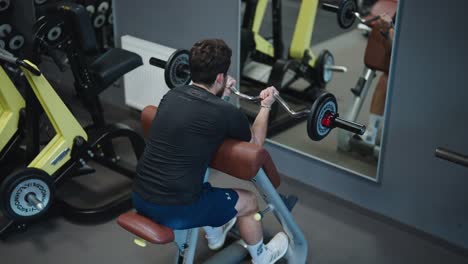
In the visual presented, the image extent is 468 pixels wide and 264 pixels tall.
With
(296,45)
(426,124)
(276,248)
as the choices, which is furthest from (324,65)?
(276,248)

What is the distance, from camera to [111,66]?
3.19 m

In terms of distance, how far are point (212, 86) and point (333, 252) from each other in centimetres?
114

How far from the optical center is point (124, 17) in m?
4.05

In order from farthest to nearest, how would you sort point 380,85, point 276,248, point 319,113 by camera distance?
point 380,85, point 276,248, point 319,113

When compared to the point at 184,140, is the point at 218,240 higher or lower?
lower

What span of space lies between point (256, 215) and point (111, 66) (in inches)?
51.5

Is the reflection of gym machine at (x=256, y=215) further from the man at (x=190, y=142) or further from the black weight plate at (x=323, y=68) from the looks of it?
the black weight plate at (x=323, y=68)

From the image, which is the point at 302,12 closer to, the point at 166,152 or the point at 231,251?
the point at 231,251

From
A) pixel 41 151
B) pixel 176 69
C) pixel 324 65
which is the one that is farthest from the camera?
pixel 324 65

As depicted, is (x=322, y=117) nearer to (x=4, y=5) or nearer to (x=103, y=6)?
(x=103, y=6)

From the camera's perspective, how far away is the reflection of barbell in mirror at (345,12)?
127 inches

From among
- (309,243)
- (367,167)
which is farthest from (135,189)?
(367,167)

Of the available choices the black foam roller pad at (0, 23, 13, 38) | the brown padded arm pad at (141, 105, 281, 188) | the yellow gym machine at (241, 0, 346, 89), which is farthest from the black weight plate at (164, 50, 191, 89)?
the black foam roller pad at (0, 23, 13, 38)

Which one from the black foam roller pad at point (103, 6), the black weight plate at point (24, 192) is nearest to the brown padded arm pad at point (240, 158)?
the black weight plate at point (24, 192)
